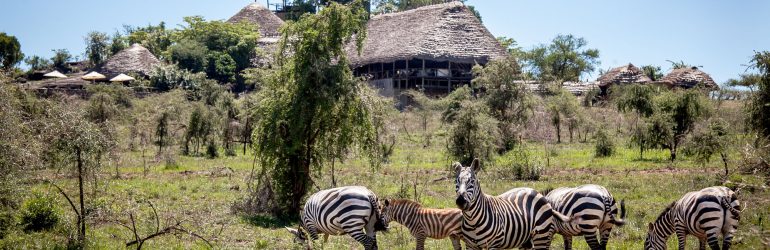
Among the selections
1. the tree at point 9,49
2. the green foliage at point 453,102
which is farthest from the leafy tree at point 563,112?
the tree at point 9,49

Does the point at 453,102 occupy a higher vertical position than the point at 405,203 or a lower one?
higher

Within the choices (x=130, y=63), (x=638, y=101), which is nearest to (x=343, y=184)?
(x=638, y=101)

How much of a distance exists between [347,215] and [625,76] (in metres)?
44.3

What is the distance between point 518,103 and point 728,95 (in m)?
19.9

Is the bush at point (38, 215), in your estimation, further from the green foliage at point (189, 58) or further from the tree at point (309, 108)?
the green foliage at point (189, 58)

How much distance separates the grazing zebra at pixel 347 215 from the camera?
11.6 meters

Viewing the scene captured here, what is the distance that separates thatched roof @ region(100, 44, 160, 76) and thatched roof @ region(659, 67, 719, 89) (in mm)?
37942

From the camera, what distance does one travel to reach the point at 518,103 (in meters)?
32.9

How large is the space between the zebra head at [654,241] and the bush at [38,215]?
11149 millimetres

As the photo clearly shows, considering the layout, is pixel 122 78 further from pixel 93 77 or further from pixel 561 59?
pixel 561 59

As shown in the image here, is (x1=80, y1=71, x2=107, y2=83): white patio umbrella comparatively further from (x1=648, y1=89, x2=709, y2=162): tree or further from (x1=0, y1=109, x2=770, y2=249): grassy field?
(x1=648, y1=89, x2=709, y2=162): tree

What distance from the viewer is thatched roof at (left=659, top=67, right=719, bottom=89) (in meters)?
48.8

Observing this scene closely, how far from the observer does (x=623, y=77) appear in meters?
51.7

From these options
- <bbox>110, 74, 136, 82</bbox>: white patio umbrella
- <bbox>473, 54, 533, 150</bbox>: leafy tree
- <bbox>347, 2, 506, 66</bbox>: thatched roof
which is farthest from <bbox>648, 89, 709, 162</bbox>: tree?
<bbox>110, 74, 136, 82</bbox>: white patio umbrella
